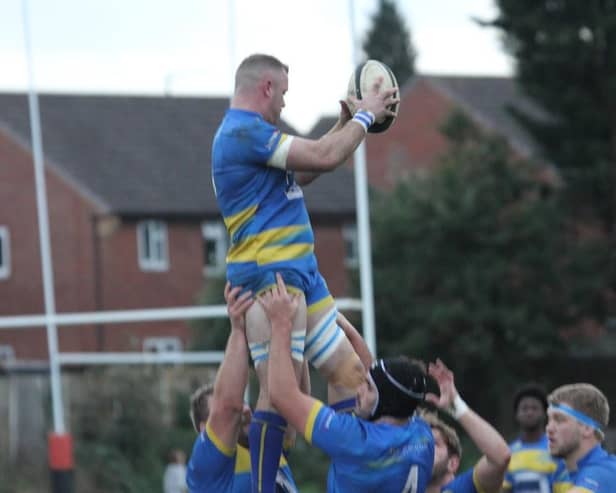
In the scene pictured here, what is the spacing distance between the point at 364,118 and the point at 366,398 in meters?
1.09

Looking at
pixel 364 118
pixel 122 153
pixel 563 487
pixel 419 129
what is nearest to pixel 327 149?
pixel 364 118

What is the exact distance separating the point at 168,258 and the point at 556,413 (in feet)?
109

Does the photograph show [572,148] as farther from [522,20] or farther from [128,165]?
[128,165]

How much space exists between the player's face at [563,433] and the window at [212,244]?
29772 mm

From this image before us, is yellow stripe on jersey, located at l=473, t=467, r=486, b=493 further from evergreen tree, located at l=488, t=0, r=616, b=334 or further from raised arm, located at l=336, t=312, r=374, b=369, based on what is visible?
evergreen tree, located at l=488, t=0, r=616, b=334

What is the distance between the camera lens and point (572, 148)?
117 feet

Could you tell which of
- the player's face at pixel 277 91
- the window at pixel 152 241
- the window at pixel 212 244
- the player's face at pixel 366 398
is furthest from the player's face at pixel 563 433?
the window at pixel 152 241

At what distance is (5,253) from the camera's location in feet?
129

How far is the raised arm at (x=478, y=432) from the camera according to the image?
22.5 ft

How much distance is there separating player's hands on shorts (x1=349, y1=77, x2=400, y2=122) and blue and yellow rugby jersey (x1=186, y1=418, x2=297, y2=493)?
1.50m

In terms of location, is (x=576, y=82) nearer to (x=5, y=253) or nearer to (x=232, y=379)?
(x=5, y=253)

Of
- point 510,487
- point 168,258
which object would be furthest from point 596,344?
point 510,487

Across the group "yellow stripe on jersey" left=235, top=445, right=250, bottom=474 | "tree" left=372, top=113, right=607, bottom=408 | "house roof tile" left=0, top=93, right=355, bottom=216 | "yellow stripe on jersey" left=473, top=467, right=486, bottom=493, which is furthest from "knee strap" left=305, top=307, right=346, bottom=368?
"tree" left=372, top=113, right=607, bottom=408

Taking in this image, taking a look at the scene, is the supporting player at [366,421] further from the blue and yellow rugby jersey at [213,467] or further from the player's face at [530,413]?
the player's face at [530,413]
